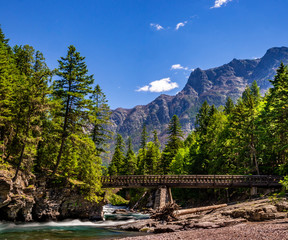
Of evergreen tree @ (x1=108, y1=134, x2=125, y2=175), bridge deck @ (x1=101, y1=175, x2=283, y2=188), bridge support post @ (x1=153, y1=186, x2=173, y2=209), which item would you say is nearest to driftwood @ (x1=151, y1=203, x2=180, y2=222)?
bridge support post @ (x1=153, y1=186, x2=173, y2=209)

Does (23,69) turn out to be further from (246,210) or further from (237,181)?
(237,181)

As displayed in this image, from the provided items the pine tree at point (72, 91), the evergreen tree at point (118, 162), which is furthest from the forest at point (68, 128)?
the evergreen tree at point (118, 162)

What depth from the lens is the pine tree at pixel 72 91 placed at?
2539cm

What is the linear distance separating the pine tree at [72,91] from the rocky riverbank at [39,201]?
3.49 m

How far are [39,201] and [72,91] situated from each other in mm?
12710

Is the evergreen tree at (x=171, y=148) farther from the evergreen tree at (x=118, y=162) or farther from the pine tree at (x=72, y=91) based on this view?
the pine tree at (x=72, y=91)

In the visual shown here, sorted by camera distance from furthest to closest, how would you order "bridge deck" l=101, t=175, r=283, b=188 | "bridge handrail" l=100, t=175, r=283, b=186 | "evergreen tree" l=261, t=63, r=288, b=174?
"bridge handrail" l=100, t=175, r=283, b=186 < "bridge deck" l=101, t=175, r=283, b=188 < "evergreen tree" l=261, t=63, r=288, b=174

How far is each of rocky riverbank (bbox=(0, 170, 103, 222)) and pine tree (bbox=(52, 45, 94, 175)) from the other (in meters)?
3.49

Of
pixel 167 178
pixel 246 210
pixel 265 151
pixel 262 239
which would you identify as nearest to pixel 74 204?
pixel 167 178

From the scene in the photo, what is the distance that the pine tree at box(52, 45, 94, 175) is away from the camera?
1000 inches

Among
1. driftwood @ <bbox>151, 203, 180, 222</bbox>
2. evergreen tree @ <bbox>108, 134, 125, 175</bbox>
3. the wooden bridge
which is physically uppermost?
evergreen tree @ <bbox>108, 134, 125, 175</bbox>

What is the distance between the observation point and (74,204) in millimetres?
24750

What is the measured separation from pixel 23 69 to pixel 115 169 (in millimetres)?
37599

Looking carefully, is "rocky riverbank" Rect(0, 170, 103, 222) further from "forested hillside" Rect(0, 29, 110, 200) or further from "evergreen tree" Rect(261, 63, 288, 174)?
"evergreen tree" Rect(261, 63, 288, 174)
